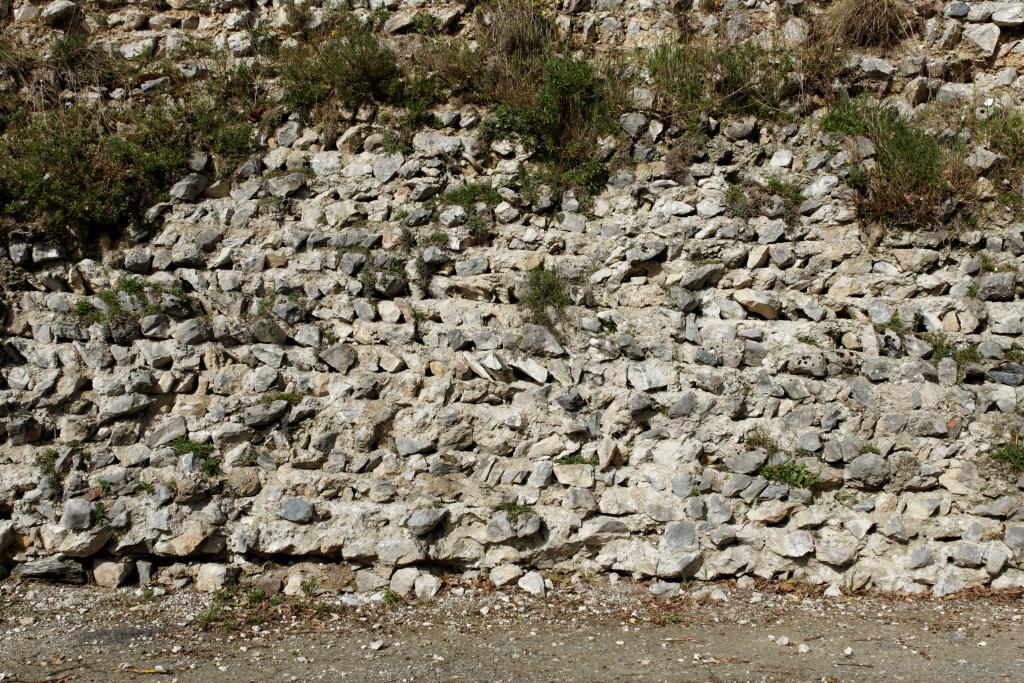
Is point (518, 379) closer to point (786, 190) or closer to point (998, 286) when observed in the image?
point (786, 190)

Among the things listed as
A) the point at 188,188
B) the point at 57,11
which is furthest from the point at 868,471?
the point at 57,11

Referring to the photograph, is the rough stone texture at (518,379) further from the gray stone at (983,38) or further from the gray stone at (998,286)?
the gray stone at (983,38)

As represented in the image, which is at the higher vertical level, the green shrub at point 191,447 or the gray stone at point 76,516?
the green shrub at point 191,447

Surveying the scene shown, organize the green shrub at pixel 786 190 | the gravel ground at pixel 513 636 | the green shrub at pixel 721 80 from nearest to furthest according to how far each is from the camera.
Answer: the gravel ground at pixel 513 636 < the green shrub at pixel 786 190 < the green shrub at pixel 721 80

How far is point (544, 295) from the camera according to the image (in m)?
6.59

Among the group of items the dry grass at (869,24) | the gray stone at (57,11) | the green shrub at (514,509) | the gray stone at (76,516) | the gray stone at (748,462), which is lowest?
the green shrub at (514,509)

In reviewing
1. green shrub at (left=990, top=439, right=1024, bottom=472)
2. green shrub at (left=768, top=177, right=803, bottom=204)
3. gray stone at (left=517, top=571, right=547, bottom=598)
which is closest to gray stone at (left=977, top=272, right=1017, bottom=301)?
green shrub at (left=990, top=439, right=1024, bottom=472)

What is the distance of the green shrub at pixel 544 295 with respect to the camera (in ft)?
21.3

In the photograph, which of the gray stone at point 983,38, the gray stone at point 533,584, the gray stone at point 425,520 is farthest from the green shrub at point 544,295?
the gray stone at point 983,38

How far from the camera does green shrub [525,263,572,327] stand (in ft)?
21.3

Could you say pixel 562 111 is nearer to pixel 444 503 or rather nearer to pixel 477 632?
pixel 444 503

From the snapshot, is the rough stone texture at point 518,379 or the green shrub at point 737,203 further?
the green shrub at point 737,203

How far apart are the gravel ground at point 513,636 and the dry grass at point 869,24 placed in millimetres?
5510

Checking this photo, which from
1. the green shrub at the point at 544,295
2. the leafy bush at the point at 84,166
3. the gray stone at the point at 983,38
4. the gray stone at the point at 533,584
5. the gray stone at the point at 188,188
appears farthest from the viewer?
the gray stone at the point at 983,38
